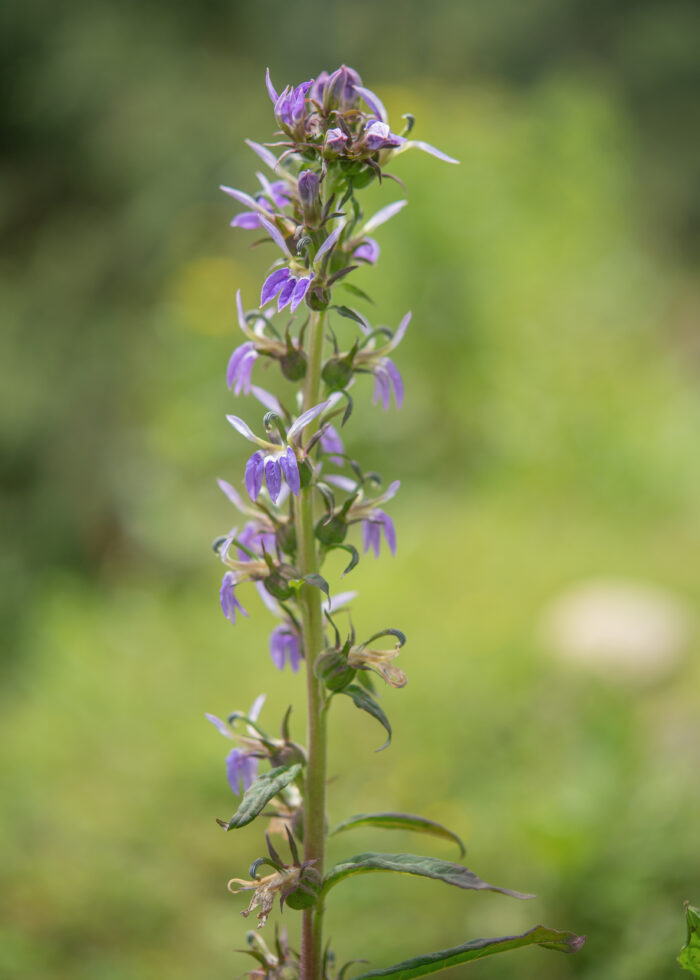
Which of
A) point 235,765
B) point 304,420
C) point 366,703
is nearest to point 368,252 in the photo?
point 304,420

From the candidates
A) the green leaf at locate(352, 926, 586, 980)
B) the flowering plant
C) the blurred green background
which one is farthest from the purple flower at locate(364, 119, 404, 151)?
the blurred green background

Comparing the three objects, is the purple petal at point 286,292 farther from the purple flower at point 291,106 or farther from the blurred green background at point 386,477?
the blurred green background at point 386,477

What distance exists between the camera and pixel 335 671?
1033 millimetres

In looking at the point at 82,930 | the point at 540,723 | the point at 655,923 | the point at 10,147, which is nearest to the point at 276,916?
the point at 82,930

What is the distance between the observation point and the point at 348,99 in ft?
3.29

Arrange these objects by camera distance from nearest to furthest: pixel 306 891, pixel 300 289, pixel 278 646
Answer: pixel 300 289 < pixel 306 891 < pixel 278 646

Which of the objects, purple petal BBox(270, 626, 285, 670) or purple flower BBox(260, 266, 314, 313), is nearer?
purple flower BBox(260, 266, 314, 313)

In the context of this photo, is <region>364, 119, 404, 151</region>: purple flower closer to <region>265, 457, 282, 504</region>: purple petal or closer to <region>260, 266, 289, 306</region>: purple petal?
<region>260, 266, 289, 306</region>: purple petal

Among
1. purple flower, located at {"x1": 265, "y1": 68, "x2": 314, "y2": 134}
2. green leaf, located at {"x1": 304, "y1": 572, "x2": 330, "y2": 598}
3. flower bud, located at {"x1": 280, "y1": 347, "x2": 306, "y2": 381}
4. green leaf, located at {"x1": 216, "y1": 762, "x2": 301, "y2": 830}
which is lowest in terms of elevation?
green leaf, located at {"x1": 216, "y1": 762, "x2": 301, "y2": 830}

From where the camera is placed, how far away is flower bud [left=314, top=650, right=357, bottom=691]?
1034 mm

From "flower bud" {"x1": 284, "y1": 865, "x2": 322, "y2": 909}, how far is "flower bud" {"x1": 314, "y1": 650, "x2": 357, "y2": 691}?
200 mm

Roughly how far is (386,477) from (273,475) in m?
3.56

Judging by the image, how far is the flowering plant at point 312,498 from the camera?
970 millimetres

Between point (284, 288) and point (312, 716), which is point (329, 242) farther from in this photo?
point (312, 716)
